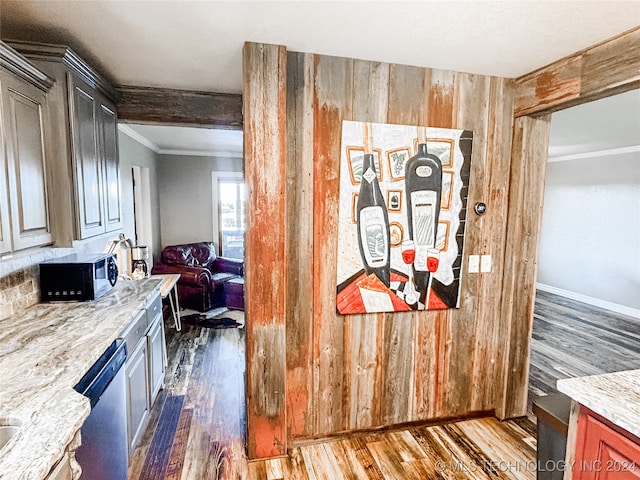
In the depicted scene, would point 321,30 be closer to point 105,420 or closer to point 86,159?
point 86,159

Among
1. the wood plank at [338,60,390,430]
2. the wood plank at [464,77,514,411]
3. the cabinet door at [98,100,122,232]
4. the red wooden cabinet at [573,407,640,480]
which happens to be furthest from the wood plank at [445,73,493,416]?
the cabinet door at [98,100,122,232]

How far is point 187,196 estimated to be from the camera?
18.9ft

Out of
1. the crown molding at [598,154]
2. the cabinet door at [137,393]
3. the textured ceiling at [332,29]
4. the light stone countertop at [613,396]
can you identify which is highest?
the crown molding at [598,154]

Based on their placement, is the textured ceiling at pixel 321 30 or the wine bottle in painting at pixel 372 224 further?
the wine bottle in painting at pixel 372 224

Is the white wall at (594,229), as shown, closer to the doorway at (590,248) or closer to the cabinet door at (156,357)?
the doorway at (590,248)

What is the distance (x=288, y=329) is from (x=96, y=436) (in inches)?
41.0

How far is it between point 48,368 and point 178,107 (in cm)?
198

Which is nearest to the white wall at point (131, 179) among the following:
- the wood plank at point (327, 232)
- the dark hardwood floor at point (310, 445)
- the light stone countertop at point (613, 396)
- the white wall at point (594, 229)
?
the dark hardwood floor at point (310, 445)

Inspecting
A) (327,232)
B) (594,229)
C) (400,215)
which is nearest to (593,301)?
(594,229)

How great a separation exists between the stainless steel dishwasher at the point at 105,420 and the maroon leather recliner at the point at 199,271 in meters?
3.00

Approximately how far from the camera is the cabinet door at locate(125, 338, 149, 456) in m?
1.91

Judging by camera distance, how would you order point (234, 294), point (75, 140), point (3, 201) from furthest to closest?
1. point (234, 294)
2. point (75, 140)
3. point (3, 201)

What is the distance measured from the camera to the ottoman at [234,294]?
4.87m

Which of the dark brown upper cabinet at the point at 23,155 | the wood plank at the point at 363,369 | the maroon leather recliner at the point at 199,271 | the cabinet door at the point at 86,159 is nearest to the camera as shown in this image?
the dark brown upper cabinet at the point at 23,155
